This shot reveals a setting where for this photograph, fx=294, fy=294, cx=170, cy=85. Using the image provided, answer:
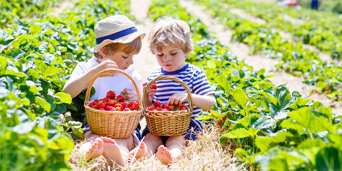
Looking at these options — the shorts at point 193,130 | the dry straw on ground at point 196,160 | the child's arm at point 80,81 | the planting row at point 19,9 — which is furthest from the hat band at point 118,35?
the planting row at point 19,9

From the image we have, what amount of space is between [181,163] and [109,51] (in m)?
1.35

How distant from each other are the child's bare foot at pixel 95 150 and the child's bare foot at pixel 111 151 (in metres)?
0.06

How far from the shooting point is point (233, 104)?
2.57m

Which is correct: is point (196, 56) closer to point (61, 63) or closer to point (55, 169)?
point (61, 63)

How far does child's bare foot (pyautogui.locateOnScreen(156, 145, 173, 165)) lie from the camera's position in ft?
8.16

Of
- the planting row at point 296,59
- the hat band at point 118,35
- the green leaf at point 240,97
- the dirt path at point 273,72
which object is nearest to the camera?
the green leaf at point 240,97

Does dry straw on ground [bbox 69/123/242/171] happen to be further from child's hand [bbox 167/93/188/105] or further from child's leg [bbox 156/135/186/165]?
child's hand [bbox 167/93/188/105]

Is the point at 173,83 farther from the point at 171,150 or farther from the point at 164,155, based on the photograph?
the point at 164,155

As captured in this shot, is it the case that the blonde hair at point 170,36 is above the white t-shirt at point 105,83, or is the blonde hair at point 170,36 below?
above

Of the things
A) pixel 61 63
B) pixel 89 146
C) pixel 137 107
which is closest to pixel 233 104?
pixel 137 107

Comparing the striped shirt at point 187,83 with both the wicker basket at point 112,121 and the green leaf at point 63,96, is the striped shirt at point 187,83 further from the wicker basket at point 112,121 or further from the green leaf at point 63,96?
the green leaf at point 63,96

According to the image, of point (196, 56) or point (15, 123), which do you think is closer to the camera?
point (15, 123)

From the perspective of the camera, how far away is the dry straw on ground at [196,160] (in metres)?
2.30

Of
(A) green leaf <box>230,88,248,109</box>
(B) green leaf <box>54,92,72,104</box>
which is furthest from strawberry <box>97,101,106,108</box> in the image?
(A) green leaf <box>230,88,248,109</box>
